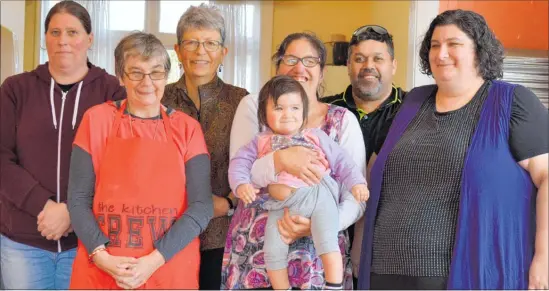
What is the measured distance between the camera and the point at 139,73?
199 cm

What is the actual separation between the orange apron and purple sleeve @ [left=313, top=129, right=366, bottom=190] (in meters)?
0.51

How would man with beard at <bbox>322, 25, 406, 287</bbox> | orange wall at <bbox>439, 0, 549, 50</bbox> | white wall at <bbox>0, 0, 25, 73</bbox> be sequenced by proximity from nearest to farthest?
man with beard at <bbox>322, 25, 406, 287</bbox>, orange wall at <bbox>439, 0, 549, 50</bbox>, white wall at <bbox>0, 0, 25, 73</bbox>

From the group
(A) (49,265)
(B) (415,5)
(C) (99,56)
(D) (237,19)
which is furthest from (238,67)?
(A) (49,265)

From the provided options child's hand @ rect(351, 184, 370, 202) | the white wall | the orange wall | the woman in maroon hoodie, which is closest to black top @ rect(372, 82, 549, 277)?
child's hand @ rect(351, 184, 370, 202)

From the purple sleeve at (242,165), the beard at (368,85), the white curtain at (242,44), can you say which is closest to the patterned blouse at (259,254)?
the purple sleeve at (242,165)

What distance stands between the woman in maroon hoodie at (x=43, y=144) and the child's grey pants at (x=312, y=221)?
75 centimetres

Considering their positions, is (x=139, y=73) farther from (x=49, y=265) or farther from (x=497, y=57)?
(x=497, y=57)

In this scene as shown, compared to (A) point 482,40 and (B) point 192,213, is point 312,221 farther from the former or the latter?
(A) point 482,40

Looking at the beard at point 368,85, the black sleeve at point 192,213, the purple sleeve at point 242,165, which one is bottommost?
the black sleeve at point 192,213

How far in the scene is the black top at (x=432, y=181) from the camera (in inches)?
75.2

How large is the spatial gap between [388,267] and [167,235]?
76 cm

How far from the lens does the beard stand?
8.32ft

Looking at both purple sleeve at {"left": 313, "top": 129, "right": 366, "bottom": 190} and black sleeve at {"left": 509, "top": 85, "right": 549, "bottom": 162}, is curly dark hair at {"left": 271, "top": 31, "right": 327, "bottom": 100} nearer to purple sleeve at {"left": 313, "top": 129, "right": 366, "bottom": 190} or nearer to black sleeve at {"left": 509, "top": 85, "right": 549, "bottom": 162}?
purple sleeve at {"left": 313, "top": 129, "right": 366, "bottom": 190}

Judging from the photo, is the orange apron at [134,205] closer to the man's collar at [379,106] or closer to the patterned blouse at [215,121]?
the patterned blouse at [215,121]
